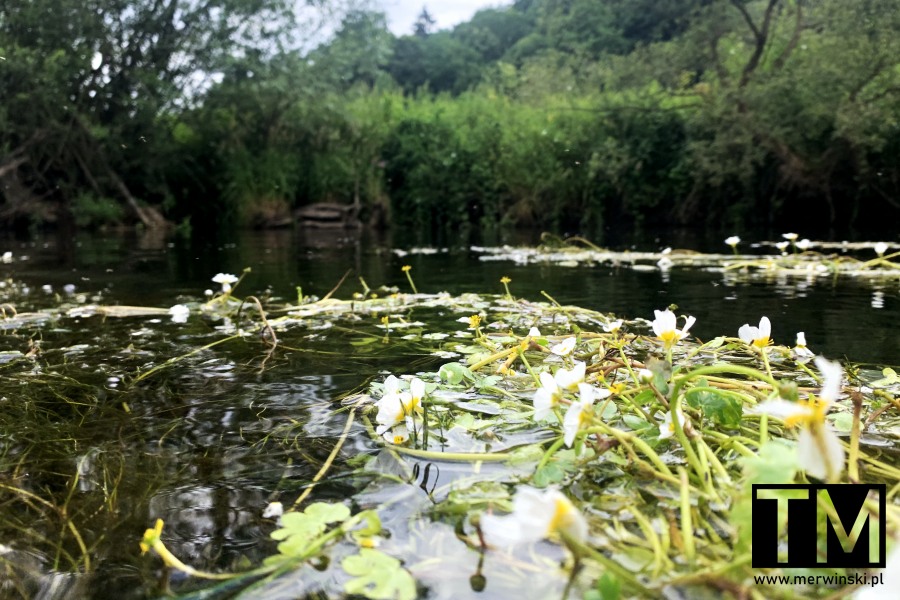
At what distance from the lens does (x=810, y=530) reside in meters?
0.87

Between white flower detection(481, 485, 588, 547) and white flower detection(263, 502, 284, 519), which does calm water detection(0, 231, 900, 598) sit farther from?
white flower detection(481, 485, 588, 547)

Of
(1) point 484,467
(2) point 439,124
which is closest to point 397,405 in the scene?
(1) point 484,467

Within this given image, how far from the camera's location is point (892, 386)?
5.67 feet

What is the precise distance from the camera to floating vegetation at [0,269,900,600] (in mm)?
839

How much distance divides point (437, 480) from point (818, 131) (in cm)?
1273

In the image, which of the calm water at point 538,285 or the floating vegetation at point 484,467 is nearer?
the floating vegetation at point 484,467

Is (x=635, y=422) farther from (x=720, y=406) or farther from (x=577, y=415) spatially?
(x=577, y=415)

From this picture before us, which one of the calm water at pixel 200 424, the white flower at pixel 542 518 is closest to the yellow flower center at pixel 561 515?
the white flower at pixel 542 518

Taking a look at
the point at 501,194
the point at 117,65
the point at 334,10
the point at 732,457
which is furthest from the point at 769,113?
the point at 117,65

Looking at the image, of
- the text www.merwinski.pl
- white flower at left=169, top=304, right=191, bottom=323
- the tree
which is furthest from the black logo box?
the tree

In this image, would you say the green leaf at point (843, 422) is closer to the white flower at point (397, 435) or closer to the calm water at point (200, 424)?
the calm water at point (200, 424)

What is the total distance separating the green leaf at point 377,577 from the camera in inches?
34.0

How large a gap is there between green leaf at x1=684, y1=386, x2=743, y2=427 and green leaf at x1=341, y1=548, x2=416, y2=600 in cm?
65

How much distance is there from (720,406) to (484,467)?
473mm
